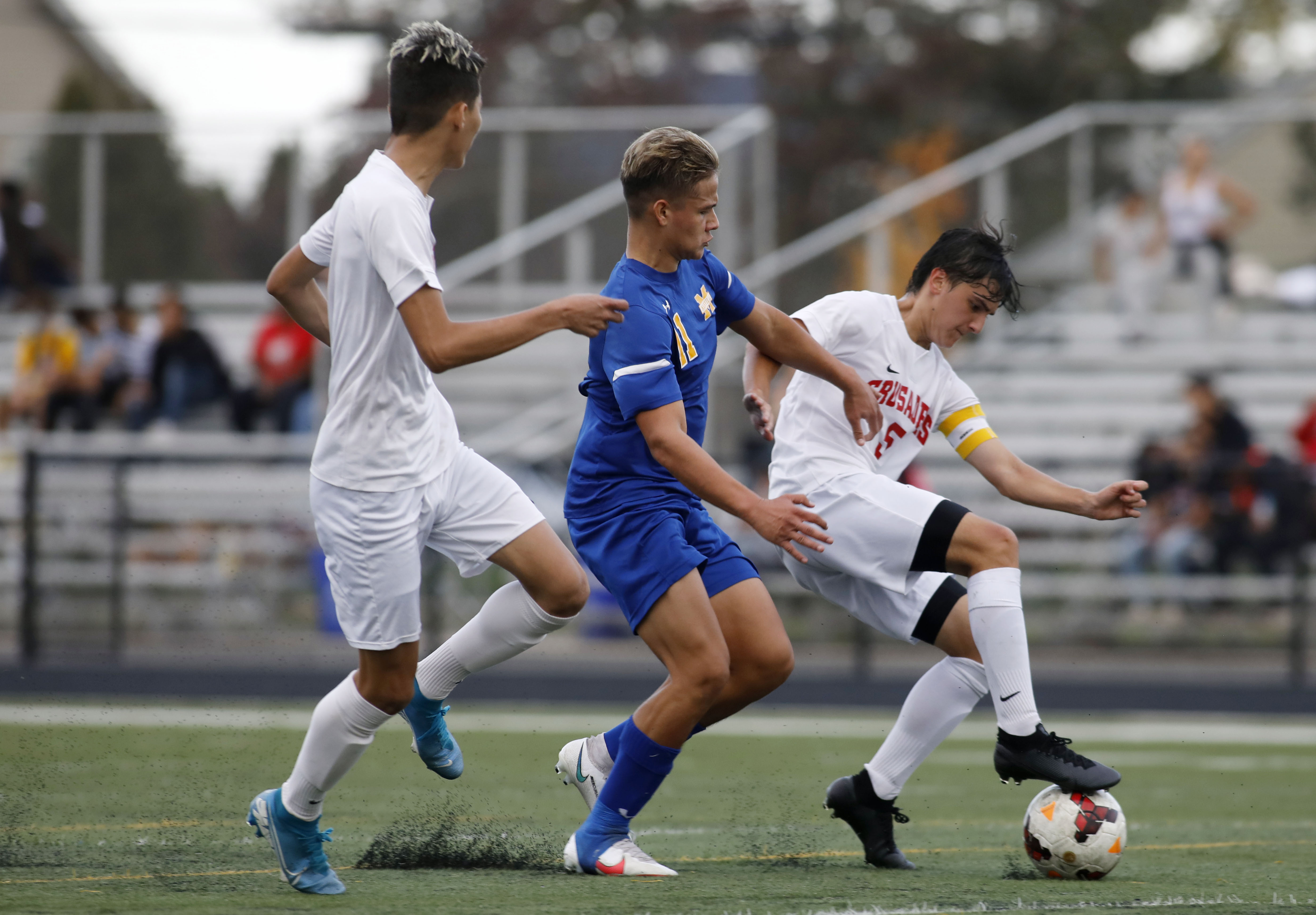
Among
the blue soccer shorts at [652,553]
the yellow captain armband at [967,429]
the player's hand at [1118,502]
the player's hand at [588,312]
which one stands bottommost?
the blue soccer shorts at [652,553]

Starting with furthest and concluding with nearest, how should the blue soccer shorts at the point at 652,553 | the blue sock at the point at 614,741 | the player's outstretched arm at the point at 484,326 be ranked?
the blue sock at the point at 614,741
the blue soccer shorts at the point at 652,553
the player's outstretched arm at the point at 484,326

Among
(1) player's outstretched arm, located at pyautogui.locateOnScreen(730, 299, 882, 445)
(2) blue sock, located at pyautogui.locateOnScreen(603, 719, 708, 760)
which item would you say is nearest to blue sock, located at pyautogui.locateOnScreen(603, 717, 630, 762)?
(2) blue sock, located at pyautogui.locateOnScreen(603, 719, 708, 760)

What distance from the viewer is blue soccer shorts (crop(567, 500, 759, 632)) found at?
4.70 m

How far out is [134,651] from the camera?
11.7 metres

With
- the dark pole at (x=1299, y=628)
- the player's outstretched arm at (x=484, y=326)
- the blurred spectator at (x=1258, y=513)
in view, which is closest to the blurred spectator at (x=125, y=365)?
the blurred spectator at (x=1258, y=513)

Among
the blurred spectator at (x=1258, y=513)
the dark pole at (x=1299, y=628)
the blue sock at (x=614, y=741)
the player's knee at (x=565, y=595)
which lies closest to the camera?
the player's knee at (x=565, y=595)

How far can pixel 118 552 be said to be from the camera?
11883 mm

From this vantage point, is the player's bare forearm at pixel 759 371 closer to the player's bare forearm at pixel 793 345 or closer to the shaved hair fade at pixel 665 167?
the player's bare forearm at pixel 793 345

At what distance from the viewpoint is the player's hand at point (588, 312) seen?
425 cm

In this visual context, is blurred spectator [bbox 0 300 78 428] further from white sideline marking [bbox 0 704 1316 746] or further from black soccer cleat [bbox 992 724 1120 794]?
black soccer cleat [bbox 992 724 1120 794]

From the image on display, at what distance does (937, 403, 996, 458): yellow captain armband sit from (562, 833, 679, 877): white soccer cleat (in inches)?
62.6

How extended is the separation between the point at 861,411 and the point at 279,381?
9039 millimetres

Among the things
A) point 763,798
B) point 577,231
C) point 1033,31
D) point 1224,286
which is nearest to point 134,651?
point 577,231

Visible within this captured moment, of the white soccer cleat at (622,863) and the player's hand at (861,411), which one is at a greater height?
the player's hand at (861,411)
